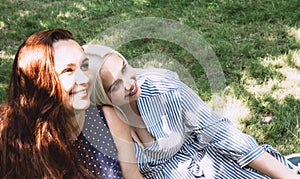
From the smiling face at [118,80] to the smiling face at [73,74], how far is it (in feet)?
0.28

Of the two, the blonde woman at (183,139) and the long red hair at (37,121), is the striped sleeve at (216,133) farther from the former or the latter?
the long red hair at (37,121)

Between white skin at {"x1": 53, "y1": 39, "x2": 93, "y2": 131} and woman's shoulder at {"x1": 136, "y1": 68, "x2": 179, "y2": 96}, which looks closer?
white skin at {"x1": 53, "y1": 39, "x2": 93, "y2": 131}

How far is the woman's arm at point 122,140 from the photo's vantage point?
190 cm

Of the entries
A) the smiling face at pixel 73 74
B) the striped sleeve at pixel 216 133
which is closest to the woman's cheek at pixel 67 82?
the smiling face at pixel 73 74

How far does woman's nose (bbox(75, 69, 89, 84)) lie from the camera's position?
171cm

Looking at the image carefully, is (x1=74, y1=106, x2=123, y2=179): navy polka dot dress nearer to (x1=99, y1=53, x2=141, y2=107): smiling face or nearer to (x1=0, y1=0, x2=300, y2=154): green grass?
(x1=99, y1=53, x2=141, y2=107): smiling face

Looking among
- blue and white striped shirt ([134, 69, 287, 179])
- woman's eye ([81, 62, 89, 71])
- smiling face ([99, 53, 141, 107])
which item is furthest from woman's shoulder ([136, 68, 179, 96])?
woman's eye ([81, 62, 89, 71])

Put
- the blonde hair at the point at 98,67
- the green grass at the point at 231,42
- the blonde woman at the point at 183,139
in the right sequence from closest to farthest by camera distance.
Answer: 1. the blonde hair at the point at 98,67
2. the blonde woman at the point at 183,139
3. the green grass at the point at 231,42

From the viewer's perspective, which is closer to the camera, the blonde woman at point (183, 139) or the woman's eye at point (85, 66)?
the woman's eye at point (85, 66)

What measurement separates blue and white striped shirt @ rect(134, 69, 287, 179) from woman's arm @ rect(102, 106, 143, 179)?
0.13m

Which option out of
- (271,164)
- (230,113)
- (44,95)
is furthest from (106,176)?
(230,113)

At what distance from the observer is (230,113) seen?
297cm

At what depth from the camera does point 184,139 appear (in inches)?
84.6

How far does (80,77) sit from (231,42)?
7.38 feet
